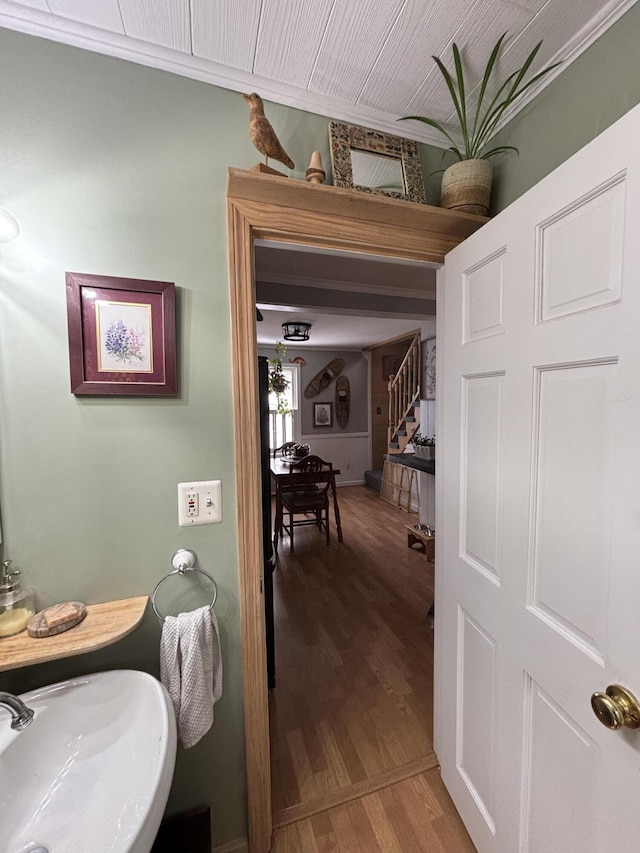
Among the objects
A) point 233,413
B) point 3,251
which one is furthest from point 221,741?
point 3,251

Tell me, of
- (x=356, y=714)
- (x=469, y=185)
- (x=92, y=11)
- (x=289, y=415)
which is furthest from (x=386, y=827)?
(x=289, y=415)

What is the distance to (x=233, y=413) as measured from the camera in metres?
1.01

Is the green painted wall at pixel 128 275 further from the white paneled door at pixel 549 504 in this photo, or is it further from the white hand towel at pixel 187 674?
the white paneled door at pixel 549 504

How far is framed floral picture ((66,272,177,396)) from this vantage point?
2.86 ft

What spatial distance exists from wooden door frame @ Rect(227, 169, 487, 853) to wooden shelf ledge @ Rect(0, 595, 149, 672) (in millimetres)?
312

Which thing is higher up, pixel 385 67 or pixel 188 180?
pixel 385 67

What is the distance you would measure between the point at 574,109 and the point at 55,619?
73.3 inches

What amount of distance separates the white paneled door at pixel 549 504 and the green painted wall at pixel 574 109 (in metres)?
0.26

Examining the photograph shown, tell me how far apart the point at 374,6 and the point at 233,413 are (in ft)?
3.45

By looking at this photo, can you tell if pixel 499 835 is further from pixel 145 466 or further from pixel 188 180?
pixel 188 180

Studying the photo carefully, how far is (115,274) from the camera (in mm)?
906

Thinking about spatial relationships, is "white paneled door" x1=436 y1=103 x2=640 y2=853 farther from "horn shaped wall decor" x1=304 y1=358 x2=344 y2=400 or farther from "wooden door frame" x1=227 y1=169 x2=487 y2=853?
→ "horn shaped wall decor" x1=304 y1=358 x2=344 y2=400

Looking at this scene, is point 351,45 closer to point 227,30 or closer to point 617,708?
point 227,30

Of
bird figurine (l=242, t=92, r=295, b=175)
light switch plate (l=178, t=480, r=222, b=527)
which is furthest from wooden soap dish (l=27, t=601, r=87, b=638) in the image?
bird figurine (l=242, t=92, r=295, b=175)
